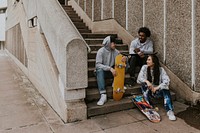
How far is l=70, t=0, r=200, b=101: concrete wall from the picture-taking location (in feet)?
11.6

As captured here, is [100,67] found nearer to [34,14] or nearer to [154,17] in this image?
[154,17]

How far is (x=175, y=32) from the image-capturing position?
3.86 metres

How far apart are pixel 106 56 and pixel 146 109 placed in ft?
3.97

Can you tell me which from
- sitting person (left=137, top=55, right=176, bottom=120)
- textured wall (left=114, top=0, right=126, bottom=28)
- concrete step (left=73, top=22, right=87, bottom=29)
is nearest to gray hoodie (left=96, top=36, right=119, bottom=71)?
sitting person (left=137, top=55, right=176, bottom=120)

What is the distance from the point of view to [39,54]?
436cm

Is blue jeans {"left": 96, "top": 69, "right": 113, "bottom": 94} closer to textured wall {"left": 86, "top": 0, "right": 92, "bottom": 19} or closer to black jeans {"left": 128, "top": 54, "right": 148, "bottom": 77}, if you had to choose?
black jeans {"left": 128, "top": 54, "right": 148, "bottom": 77}

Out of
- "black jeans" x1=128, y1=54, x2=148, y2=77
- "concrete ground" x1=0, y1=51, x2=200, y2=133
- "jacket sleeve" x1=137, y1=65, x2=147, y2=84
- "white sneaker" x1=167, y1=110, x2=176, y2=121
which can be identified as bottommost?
"concrete ground" x1=0, y1=51, x2=200, y2=133

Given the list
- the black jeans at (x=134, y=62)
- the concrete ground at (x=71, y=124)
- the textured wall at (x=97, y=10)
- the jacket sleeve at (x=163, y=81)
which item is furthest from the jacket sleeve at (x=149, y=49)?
the textured wall at (x=97, y=10)

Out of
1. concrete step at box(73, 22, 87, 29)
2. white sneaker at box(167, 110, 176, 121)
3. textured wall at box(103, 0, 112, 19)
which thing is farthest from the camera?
concrete step at box(73, 22, 87, 29)

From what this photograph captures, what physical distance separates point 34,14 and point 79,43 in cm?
254

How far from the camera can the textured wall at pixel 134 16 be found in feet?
15.7

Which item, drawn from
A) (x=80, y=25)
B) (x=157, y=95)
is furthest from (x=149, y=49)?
(x=80, y=25)

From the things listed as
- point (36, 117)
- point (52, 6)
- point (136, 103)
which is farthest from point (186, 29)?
point (36, 117)

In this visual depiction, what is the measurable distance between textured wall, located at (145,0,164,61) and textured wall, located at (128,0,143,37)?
0.85 feet
